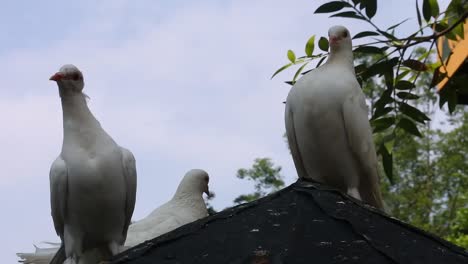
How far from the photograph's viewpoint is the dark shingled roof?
3264mm

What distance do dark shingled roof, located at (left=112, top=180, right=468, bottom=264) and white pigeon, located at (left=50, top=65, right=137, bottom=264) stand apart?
197 centimetres

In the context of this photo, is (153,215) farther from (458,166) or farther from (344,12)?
(458,166)

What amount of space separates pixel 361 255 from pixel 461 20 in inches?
111

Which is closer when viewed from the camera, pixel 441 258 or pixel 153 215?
pixel 441 258

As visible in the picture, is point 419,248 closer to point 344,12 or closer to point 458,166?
point 344,12

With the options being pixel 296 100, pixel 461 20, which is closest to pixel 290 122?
pixel 296 100

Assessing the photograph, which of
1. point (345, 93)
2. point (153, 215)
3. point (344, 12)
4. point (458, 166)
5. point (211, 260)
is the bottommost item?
point (458, 166)

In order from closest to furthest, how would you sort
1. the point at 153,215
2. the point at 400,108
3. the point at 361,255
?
1. the point at 361,255
2. the point at 400,108
3. the point at 153,215

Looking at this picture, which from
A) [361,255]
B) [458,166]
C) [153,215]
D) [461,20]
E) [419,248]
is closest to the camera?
[361,255]

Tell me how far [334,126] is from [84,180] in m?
1.63

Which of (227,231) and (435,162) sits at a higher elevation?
(227,231)

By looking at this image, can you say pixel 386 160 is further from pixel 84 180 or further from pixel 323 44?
pixel 84 180

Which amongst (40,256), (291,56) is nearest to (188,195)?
(40,256)

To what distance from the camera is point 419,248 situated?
3.45 m
